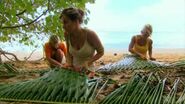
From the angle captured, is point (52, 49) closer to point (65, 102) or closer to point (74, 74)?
point (74, 74)

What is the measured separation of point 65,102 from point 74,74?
0.68m

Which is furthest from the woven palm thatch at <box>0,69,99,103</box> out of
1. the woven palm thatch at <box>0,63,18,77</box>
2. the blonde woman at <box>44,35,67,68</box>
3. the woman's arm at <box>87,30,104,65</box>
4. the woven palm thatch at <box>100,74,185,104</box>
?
the blonde woman at <box>44,35,67,68</box>

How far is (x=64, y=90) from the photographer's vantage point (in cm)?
388

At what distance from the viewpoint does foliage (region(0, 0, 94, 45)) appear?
277 inches

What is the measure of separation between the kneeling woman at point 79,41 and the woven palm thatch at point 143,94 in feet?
2.78

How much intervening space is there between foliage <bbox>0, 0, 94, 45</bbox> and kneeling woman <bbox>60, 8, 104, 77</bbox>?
1760mm

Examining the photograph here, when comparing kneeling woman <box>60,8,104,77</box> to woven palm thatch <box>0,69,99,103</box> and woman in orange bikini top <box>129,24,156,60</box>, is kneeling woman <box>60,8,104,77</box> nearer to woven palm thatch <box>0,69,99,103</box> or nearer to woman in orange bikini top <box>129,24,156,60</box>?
woven palm thatch <box>0,69,99,103</box>

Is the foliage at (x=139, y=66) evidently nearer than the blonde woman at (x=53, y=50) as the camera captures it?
Yes

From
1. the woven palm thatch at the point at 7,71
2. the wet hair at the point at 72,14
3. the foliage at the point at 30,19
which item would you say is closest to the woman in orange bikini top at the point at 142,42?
the foliage at the point at 30,19

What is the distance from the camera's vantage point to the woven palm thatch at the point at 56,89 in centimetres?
377

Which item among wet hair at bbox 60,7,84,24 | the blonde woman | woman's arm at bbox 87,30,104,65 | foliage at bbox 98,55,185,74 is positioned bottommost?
foliage at bbox 98,55,185,74

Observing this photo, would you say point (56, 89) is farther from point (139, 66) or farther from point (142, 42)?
point (142, 42)

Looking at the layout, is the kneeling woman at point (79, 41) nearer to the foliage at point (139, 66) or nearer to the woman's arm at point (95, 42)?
the woman's arm at point (95, 42)

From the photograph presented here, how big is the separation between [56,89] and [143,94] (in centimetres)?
74
